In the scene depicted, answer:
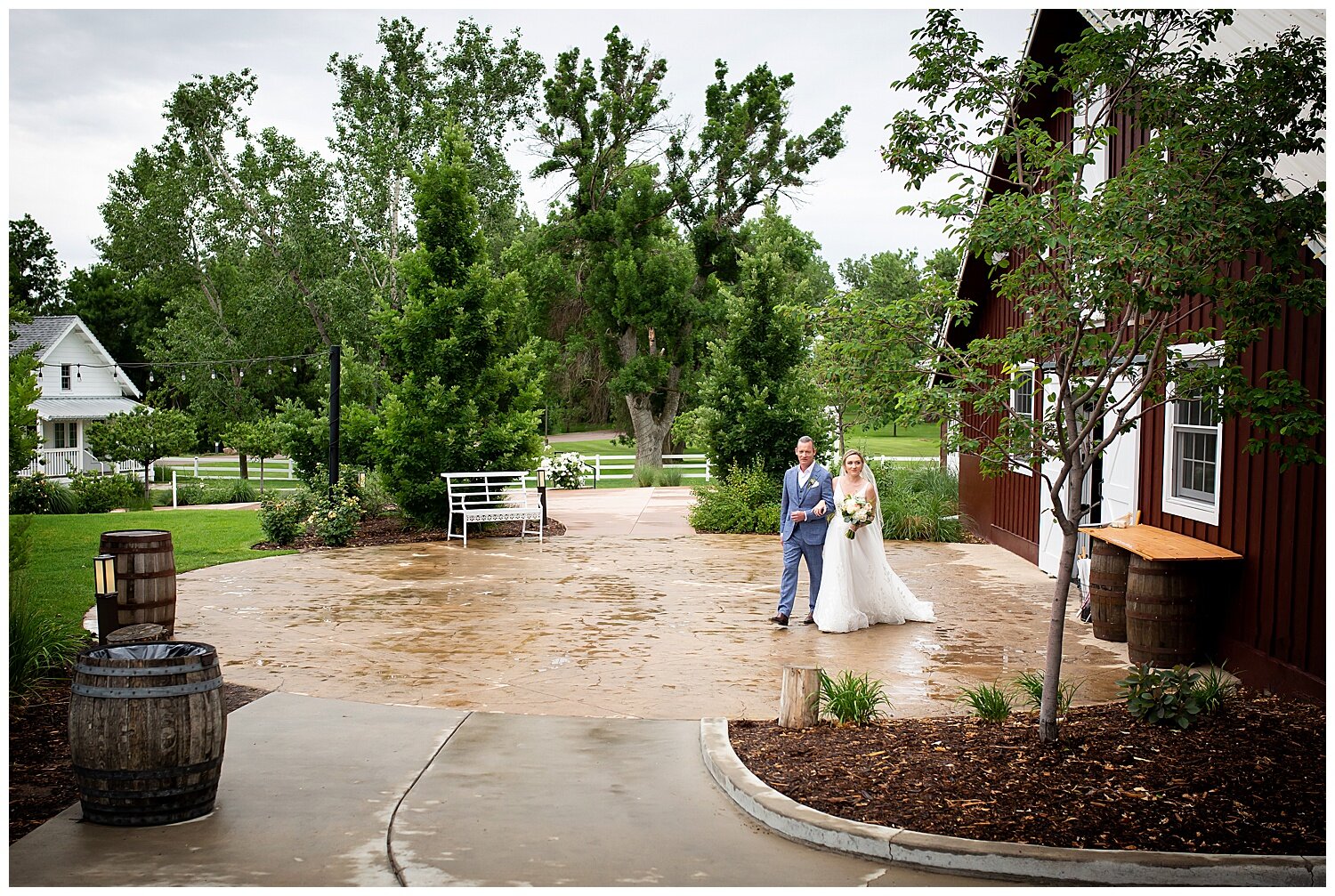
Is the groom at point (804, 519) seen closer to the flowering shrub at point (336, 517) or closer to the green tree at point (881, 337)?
the green tree at point (881, 337)

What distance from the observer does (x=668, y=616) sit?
11.5 metres

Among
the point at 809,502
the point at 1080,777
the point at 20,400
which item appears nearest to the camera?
the point at 1080,777

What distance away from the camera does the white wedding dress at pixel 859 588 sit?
10.7m

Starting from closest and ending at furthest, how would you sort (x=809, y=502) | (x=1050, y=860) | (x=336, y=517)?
(x=1050, y=860) → (x=809, y=502) → (x=336, y=517)

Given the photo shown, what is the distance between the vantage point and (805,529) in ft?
36.2

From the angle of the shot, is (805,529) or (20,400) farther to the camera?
(805,529)

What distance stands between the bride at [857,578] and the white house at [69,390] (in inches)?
1436

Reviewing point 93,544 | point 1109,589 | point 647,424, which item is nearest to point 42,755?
point 1109,589

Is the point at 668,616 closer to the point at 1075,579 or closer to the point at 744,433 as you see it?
the point at 1075,579

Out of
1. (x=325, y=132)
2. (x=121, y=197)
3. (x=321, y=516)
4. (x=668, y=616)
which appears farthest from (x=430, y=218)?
(x=121, y=197)

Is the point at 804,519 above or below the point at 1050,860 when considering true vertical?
above

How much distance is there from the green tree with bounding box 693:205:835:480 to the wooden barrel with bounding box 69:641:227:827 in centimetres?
1569

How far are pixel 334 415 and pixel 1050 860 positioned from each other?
16.0 meters

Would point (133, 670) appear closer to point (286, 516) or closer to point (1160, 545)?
point (1160, 545)
